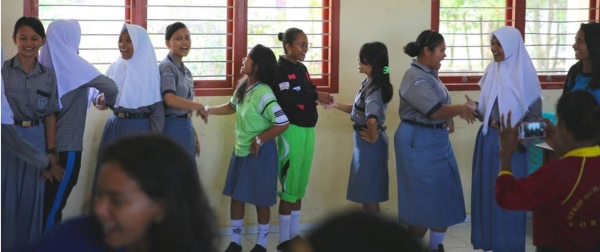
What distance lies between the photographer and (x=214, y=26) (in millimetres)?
5375

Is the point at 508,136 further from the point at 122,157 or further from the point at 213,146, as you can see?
the point at 213,146

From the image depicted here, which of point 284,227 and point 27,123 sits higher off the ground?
point 27,123

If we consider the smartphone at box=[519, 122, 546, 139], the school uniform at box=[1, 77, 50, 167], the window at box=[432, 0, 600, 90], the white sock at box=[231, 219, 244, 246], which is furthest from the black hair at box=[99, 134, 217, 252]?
the window at box=[432, 0, 600, 90]

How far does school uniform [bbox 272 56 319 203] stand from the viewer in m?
5.09

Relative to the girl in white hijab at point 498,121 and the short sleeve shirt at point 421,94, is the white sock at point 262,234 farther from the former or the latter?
the girl in white hijab at point 498,121

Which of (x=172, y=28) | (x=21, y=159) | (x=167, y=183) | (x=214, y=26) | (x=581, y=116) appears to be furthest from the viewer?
(x=214, y=26)

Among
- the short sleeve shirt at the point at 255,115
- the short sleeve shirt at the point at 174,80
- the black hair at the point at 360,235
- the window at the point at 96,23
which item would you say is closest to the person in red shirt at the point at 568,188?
the black hair at the point at 360,235

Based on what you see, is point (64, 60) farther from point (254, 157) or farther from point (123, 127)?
point (254, 157)

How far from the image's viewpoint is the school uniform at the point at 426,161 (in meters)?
4.86

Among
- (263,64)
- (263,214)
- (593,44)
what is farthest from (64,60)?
Result: (593,44)

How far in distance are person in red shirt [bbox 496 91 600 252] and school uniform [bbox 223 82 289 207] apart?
2040mm

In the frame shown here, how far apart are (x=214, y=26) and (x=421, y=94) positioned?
1458 millimetres

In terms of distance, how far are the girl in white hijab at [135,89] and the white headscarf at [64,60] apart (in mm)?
274

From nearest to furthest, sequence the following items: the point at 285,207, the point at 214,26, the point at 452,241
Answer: the point at 285,207, the point at 214,26, the point at 452,241
